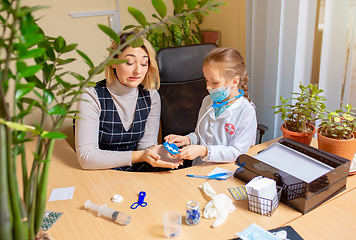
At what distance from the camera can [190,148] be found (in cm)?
137

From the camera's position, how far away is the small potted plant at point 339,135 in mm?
1280

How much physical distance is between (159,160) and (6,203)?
85 centimetres

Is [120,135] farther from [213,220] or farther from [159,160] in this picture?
[213,220]

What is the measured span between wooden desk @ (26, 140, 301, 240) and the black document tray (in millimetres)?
45

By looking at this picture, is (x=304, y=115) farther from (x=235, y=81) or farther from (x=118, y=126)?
(x=118, y=126)

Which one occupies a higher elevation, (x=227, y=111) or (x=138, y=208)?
(x=227, y=111)

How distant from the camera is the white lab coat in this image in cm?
139

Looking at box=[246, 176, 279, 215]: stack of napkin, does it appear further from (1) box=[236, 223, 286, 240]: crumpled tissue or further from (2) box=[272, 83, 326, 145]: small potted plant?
(2) box=[272, 83, 326, 145]: small potted plant

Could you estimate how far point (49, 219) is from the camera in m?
1.07

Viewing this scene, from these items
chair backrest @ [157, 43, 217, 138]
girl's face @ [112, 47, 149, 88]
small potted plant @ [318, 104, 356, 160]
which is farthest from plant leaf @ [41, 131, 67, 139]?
chair backrest @ [157, 43, 217, 138]

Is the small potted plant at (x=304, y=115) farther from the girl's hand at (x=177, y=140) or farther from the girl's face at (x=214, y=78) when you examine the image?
the girl's hand at (x=177, y=140)

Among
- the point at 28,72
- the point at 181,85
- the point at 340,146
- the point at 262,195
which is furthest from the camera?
the point at 181,85

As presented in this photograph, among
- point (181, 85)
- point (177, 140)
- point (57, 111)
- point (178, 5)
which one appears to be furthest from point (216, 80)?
point (57, 111)

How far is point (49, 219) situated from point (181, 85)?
3.84 ft
